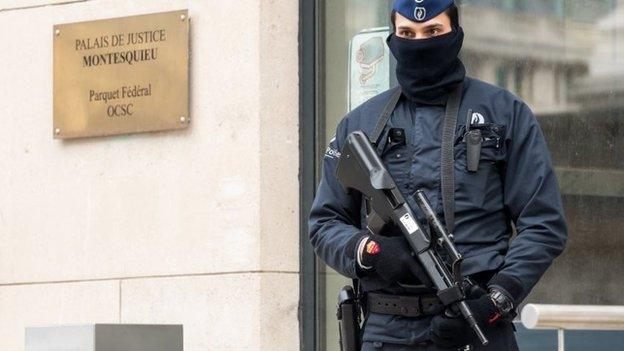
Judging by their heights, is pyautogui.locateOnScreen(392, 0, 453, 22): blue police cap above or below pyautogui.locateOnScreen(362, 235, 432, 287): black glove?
above

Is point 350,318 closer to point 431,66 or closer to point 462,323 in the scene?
point 462,323

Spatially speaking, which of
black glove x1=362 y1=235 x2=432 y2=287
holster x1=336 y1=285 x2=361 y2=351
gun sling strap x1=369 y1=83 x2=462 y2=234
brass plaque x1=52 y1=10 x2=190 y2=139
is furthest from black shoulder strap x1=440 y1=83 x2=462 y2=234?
brass plaque x1=52 y1=10 x2=190 y2=139

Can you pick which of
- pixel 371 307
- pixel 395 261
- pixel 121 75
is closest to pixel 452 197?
pixel 395 261

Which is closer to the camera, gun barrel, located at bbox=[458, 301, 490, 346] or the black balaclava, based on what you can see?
gun barrel, located at bbox=[458, 301, 490, 346]

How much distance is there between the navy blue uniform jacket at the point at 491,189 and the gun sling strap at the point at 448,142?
17 mm

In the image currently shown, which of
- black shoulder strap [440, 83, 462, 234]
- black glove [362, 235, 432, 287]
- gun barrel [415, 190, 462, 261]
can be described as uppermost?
black shoulder strap [440, 83, 462, 234]

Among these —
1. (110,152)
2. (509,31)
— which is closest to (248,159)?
(110,152)

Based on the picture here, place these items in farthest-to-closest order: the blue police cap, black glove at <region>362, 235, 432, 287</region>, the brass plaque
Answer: the brass plaque → the blue police cap → black glove at <region>362, 235, 432, 287</region>

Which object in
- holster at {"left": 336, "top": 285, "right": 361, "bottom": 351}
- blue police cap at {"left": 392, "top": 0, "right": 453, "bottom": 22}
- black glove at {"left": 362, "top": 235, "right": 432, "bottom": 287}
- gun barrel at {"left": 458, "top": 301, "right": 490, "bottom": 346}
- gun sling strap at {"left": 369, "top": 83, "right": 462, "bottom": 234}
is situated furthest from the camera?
holster at {"left": 336, "top": 285, "right": 361, "bottom": 351}

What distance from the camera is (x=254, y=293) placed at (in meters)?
7.64

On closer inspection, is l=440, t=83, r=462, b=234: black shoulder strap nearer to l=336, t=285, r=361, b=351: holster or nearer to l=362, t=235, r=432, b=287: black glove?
l=362, t=235, r=432, b=287: black glove

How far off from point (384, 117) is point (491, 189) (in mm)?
387

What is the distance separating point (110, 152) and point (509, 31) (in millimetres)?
2249

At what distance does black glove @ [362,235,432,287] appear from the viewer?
4.19m
